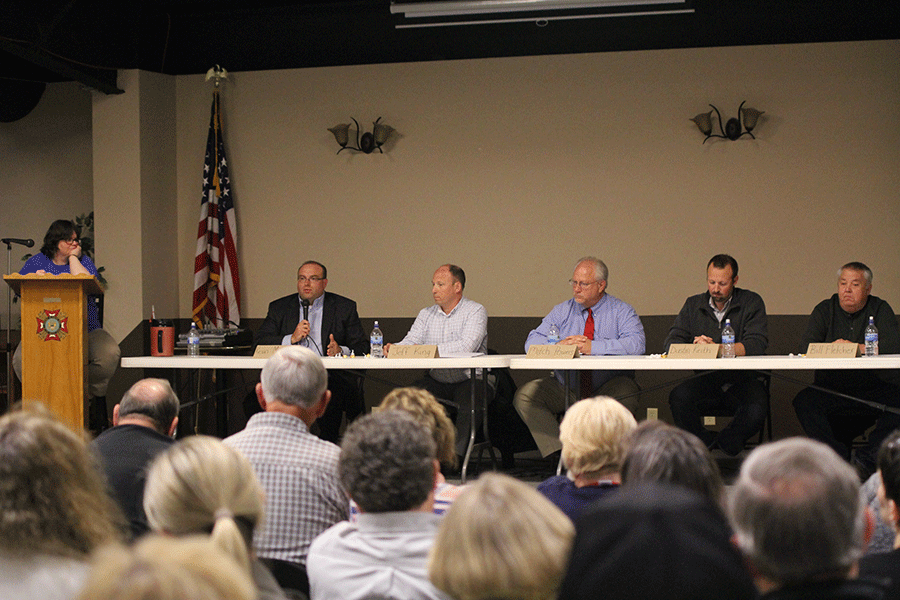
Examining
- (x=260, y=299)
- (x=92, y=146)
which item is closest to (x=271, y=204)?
(x=260, y=299)

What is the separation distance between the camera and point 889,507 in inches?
66.2

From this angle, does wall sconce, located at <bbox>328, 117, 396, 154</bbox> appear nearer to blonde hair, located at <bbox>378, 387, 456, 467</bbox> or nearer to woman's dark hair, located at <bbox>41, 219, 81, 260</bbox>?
woman's dark hair, located at <bbox>41, 219, 81, 260</bbox>

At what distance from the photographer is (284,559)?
6.88ft

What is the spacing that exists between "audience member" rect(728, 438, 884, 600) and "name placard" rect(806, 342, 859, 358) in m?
3.20

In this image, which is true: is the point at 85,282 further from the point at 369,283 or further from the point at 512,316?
the point at 512,316

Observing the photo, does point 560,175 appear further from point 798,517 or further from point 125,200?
point 798,517

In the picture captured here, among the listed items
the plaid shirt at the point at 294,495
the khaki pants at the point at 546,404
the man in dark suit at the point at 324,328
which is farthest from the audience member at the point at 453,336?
the plaid shirt at the point at 294,495

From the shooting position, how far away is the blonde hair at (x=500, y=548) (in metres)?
1.18

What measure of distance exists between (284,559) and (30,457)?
0.88m

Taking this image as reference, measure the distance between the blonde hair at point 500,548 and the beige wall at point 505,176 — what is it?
17.1 feet

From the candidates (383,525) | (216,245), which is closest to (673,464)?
(383,525)

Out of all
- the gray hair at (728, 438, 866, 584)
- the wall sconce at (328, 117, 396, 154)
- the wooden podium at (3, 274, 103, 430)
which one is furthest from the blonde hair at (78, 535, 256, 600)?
the wall sconce at (328, 117, 396, 154)

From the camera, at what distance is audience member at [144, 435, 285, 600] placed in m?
1.42

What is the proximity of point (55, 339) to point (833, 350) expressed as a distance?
149 inches
